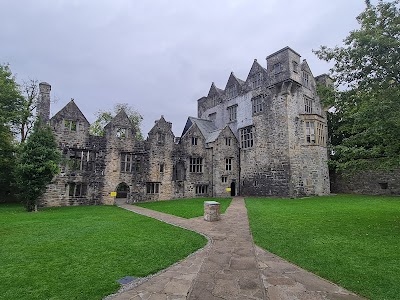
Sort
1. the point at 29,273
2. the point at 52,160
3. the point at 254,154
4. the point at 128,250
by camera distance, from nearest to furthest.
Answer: the point at 29,273 → the point at 128,250 → the point at 52,160 → the point at 254,154

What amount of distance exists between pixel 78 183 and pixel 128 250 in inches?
720

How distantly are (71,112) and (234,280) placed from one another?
23610 mm

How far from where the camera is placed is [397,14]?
31.7 feet

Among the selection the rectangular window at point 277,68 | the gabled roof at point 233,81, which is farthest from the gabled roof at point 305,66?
the gabled roof at point 233,81

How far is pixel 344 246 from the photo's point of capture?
26.6 feet

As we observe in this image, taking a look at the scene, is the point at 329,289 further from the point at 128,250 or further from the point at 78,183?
the point at 78,183

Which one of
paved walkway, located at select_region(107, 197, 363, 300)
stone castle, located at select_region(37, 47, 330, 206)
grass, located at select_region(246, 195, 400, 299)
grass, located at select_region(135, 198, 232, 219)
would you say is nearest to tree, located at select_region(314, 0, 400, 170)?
grass, located at select_region(246, 195, 400, 299)

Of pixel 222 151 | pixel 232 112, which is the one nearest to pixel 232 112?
pixel 232 112

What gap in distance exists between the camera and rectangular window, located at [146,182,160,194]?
27108 millimetres

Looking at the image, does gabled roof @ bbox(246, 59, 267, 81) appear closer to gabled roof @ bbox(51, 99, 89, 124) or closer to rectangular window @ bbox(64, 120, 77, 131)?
gabled roof @ bbox(51, 99, 89, 124)

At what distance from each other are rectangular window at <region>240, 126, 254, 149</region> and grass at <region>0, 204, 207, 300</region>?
22.1 meters

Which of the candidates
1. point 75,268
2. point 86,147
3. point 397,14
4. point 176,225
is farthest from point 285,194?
point 75,268

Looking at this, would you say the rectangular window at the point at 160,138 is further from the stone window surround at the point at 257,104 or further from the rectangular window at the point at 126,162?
the stone window surround at the point at 257,104

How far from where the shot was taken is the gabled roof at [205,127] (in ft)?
107
